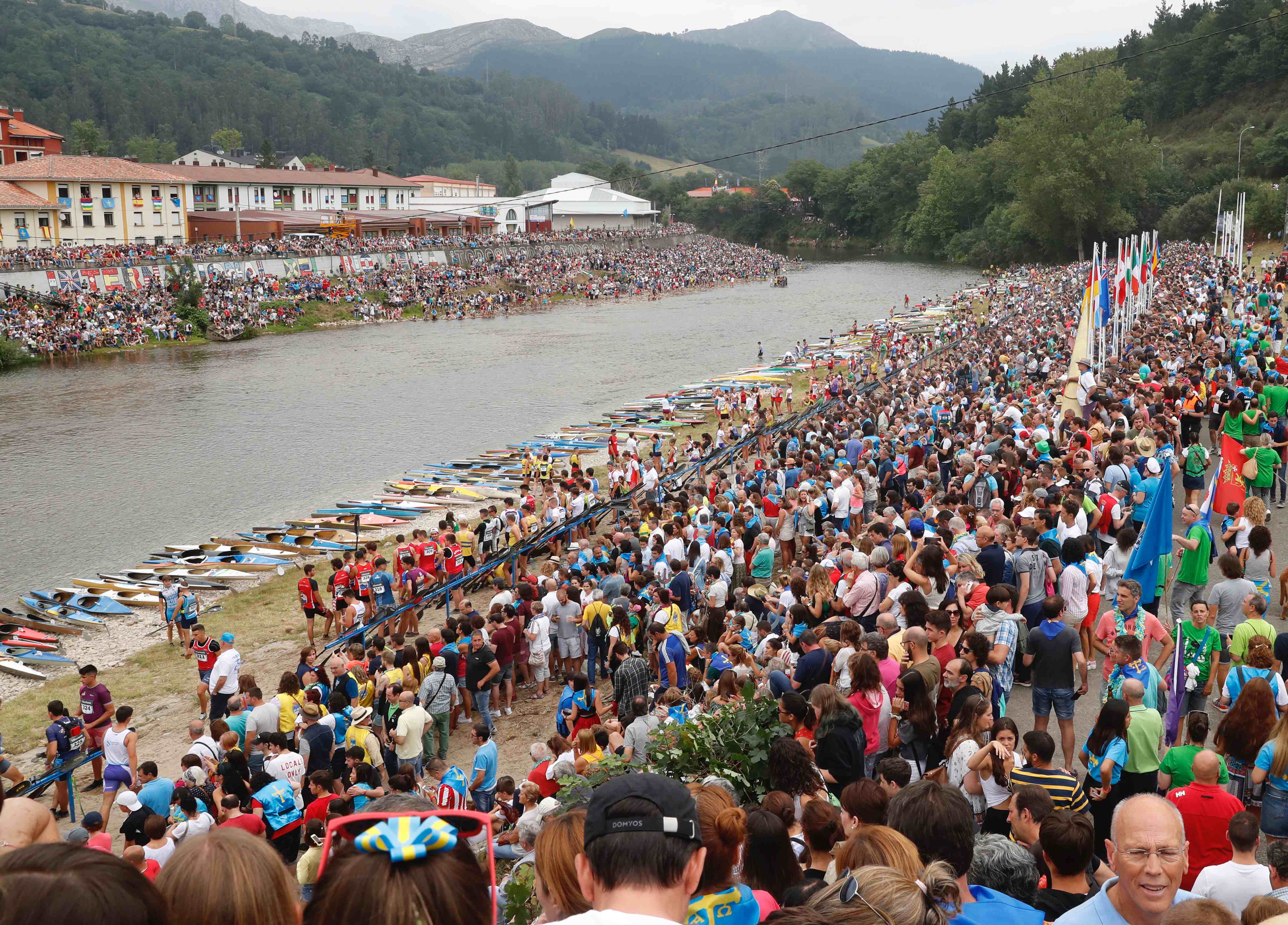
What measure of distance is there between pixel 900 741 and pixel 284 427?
107 ft

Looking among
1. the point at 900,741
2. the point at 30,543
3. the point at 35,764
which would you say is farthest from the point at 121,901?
the point at 30,543

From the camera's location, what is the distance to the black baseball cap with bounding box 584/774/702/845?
2789mm

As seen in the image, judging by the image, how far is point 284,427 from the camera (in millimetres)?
36062

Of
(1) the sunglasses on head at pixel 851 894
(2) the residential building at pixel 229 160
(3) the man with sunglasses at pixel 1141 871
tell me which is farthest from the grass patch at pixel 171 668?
(2) the residential building at pixel 229 160

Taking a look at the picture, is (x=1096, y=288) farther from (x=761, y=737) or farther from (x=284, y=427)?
(x=284, y=427)

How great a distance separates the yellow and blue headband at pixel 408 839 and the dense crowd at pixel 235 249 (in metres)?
59.3

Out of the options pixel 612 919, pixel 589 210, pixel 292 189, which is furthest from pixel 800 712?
pixel 589 210

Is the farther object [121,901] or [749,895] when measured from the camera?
[749,895]

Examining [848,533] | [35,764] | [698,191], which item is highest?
[698,191]

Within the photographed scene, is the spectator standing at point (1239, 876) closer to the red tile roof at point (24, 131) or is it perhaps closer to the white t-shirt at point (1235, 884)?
the white t-shirt at point (1235, 884)

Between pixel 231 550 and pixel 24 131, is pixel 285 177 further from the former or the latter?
pixel 231 550

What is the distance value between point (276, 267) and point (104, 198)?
478 inches

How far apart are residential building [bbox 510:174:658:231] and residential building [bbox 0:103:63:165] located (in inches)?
1892

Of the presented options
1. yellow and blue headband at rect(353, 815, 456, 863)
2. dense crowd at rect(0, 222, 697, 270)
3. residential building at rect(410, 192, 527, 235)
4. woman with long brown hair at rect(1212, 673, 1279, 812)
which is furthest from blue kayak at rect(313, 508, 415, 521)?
residential building at rect(410, 192, 527, 235)
